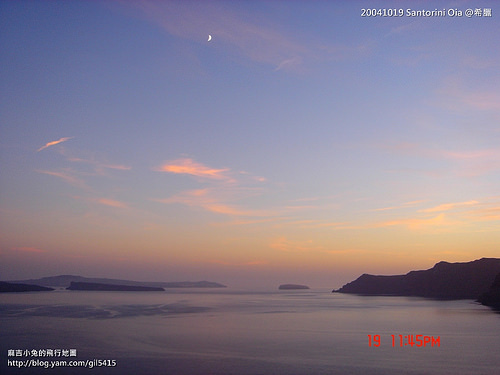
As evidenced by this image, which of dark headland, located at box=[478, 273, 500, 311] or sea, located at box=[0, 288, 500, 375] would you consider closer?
sea, located at box=[0, 288, 500, 375]

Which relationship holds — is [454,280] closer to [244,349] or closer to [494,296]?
[494,296]

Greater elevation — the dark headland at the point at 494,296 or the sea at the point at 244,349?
the dark headland at the point at 494,296

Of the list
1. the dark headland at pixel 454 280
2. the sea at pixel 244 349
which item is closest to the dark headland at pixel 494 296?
the sea at pixel 244 349

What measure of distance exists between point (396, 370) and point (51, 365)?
844 inches

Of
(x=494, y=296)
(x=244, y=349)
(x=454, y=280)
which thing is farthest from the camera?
(x=454, y=280)

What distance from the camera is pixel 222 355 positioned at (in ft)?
106

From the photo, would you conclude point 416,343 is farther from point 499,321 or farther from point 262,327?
point 499,321

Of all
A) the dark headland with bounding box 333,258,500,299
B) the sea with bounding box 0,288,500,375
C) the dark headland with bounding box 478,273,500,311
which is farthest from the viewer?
the dark headland with bounding box 333,258,500,299

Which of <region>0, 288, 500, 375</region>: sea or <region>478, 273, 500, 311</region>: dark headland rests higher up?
<region>478, 273, 500, 311</region>: dark headland

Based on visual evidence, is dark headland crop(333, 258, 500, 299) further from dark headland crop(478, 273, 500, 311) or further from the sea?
the sea

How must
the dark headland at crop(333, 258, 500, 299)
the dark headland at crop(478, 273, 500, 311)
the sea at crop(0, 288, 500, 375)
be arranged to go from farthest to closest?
the dark headland at crop(333, 258, 500, 299) < the dark headland at crop(478, 273, 500, 311) < the sea at crop(0, 288, 500, 375)

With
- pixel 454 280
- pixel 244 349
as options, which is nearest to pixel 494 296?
pixel 454 280

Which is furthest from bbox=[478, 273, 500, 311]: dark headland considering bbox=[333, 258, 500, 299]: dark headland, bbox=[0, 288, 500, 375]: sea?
bbox=[333, 258, 500, 299]: dark headland

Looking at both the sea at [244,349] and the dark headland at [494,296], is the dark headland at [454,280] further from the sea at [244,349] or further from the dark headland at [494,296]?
the sea at [244,349]
